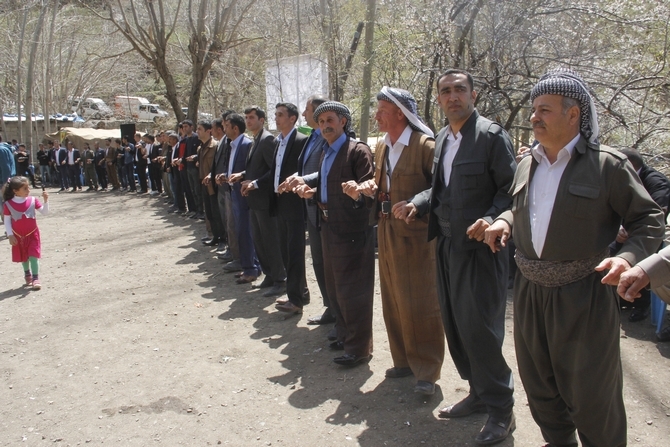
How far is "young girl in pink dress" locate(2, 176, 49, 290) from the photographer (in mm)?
7305

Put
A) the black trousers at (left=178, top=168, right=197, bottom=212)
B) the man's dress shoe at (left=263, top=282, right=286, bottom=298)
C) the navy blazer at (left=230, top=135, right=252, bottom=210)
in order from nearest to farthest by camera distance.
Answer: the man's dress shoe at (left=263, top=282, right=286, bottom=298), the navy blazer at (left=230, top=135, right=252, bottom=210), the black trousers at (left=178, top=168, right=197, bottom=212)

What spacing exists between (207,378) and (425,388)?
178 centimetres

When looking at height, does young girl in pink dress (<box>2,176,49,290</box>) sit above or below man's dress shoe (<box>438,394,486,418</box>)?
above

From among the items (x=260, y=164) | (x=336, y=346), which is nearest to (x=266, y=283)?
(x=260, y=164)

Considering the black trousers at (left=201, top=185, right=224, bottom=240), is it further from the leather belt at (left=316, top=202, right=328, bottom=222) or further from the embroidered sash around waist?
the embroidered sash around waist

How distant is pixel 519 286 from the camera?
286cm

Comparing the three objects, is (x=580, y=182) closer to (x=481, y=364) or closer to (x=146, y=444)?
(x=481, y=364)

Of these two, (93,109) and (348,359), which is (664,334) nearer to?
(348,359)

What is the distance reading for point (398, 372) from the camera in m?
4.34

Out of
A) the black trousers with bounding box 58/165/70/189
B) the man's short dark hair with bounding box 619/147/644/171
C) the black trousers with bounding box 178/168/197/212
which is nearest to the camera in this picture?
the man's short dark hair with bounding box 619/147/644/171

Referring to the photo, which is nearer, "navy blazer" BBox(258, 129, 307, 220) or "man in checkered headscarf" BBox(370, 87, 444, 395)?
"man in checkered headscarf" BBox(370, 87, 444, 395)

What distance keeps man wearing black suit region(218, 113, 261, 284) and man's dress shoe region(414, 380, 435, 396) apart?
3.85m

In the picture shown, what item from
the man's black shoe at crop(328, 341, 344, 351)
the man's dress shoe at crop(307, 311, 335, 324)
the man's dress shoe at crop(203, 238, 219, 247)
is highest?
the man's dress shoe at crop(203, 238, 219, 247)

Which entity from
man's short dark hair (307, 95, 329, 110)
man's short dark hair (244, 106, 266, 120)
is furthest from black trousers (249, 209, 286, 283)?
man's short dark hair (307, 95, 329, 110)
